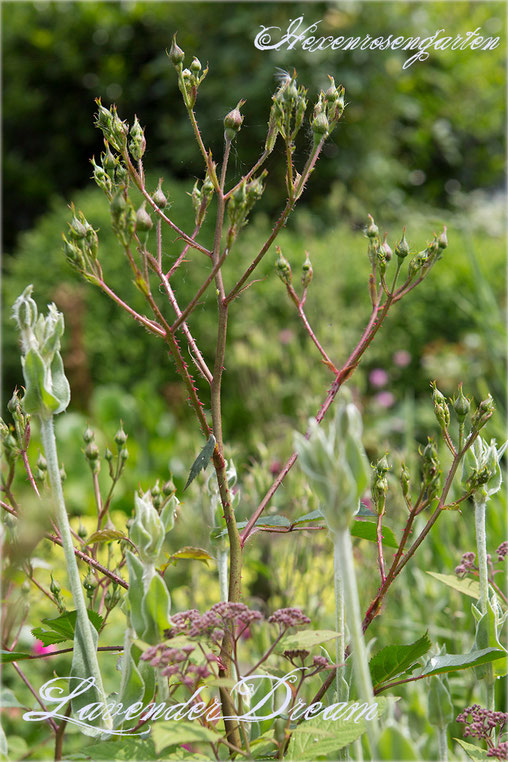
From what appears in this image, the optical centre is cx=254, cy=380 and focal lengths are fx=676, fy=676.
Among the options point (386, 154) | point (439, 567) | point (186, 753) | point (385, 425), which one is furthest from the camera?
point (386, 154)

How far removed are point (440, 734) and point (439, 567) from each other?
0.87m

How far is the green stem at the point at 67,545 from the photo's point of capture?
56 cm

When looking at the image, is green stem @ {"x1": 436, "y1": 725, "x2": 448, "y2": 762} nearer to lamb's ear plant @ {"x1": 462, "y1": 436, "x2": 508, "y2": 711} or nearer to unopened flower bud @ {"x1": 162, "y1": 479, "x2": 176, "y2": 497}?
lamb's ear plant @ {"x1": 462, "y1": 436, "x2": 508, "y2": 711}

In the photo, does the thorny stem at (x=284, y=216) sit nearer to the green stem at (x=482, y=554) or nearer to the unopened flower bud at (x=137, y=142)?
the unopened flower bud at (x=137, y=142)

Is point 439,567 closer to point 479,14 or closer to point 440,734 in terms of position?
point 440,734

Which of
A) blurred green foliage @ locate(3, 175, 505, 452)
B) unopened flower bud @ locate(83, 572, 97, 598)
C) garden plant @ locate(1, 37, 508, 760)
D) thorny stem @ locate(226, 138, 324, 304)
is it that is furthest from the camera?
blurred green foliage @ locate(3, 175, 505, 452)

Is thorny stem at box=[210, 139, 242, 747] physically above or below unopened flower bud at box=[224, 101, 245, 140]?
below

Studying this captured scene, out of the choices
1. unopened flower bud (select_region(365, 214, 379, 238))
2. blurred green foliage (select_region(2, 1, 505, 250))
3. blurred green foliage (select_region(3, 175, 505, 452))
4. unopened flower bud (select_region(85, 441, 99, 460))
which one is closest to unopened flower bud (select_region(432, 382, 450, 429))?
unopened flower bud (select_region(365, 214, 379, 238))

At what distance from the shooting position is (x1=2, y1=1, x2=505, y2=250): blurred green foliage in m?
6.40

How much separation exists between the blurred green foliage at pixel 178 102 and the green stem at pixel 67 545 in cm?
589

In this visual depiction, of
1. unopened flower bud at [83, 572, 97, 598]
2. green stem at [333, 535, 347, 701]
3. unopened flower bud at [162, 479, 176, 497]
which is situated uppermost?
unopened flower bud at [162, 479, 176, 497]

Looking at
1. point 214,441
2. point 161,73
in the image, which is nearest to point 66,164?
point 161,73

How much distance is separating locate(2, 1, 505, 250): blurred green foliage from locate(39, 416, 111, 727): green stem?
5887 millimetres

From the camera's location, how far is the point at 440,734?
74 cm
